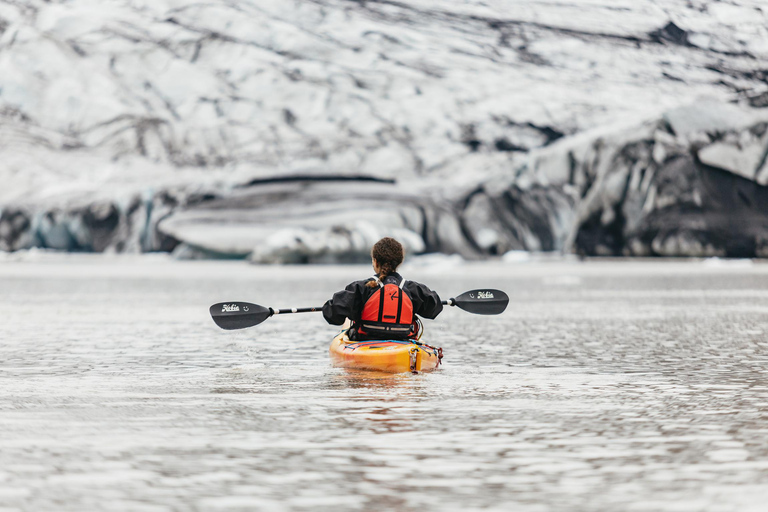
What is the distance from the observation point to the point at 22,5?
9688 cm

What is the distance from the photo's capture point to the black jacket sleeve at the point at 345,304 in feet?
24.9

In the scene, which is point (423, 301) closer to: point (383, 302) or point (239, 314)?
point (383, 302)

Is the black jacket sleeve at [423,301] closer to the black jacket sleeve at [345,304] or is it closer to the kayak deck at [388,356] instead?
the kayak deck at [388,356]

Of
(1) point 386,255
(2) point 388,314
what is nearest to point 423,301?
(2) point 388,314

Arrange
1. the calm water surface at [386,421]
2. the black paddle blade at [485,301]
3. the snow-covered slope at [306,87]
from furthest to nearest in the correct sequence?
1. the snow-covered slope at [306,87]
2. the black paddle blade at [485,301]
3. the calm water surface at [386,421]

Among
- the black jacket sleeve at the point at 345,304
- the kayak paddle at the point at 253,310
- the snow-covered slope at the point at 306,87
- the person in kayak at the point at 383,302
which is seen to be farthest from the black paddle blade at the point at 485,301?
the snow-covered slope at the point at 306,87

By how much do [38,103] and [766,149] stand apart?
56949mm

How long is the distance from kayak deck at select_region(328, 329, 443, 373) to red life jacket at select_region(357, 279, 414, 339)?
0.07 m

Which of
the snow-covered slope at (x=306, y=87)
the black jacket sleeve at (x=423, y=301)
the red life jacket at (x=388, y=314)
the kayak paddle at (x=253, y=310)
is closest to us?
the red life jacket at (x=388, y=314)

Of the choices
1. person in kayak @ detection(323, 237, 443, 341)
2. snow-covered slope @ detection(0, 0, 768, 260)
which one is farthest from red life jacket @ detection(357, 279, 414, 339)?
snow-covered slope @ detection(0, 0, 768, 260)

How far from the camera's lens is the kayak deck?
7.62m

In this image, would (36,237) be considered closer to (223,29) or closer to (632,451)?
(223,29)

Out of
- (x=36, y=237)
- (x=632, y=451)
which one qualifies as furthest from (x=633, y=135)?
(x=632, y=451)

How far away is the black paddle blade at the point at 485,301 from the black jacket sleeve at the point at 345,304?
1361mm
